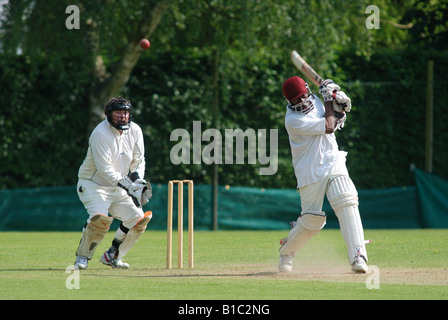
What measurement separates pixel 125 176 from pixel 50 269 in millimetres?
1255

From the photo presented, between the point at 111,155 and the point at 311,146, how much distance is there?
2.16 metres

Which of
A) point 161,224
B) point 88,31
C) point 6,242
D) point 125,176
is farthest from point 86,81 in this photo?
point 125,176

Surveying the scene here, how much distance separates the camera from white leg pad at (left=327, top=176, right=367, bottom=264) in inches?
294

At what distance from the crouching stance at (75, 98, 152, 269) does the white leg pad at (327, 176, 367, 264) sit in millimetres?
1993

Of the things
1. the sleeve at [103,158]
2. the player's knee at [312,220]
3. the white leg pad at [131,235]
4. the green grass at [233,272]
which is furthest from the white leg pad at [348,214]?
the sleeve at [103,158]

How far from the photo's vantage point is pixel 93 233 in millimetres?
8461

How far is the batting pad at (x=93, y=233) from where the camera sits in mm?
8352

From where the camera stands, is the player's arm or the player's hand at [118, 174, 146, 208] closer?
the player's arm

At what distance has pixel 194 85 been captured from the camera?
50.2 feet

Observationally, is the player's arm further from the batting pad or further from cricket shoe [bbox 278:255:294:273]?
the batting pad

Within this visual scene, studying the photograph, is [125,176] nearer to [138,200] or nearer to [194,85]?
[138,200]

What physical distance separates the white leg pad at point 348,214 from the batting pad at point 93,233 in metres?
2.36

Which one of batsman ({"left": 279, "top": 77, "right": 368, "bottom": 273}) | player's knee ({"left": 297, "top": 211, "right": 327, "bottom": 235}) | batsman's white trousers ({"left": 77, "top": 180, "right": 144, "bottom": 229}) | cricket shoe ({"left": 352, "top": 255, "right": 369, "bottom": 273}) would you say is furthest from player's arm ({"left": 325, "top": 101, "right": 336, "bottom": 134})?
batsman's white trousers ({"left": 77, "top": 180, "right": 144, "bottom": 229})

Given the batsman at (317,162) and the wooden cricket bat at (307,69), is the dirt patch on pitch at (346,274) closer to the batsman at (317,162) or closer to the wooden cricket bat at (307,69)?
the batsman at (317,162)
